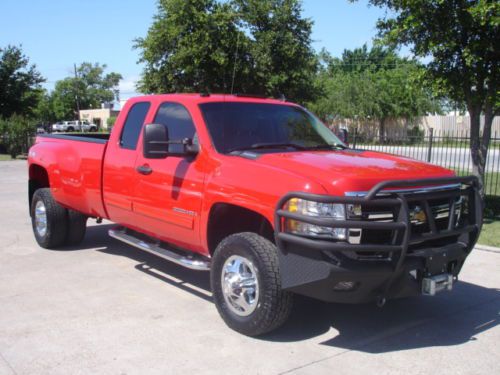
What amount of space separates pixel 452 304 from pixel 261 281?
2336 millimetres

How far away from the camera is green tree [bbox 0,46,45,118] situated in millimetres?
32781

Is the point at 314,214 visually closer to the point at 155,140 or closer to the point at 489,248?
the point at 155,140

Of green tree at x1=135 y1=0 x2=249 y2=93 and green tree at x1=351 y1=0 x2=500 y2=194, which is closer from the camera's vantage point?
green tree at x1=351 y1=0 x2=500 y2=194

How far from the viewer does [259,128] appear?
545 centimetres

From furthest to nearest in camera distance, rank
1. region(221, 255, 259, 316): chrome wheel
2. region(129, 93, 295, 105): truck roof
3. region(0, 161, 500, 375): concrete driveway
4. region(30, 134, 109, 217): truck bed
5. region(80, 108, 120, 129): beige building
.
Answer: region(80, 108, 120, 129): beige building < region(30, 134, 109, 217): truck bed < region(129, 93, 295, 105): truck roof < region(221, 255, 259, 316): chrome wheel < region(0, 161, 500, 375): concrete driveway

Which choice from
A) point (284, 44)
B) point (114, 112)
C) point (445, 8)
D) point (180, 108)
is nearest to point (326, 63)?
point (114, 112)

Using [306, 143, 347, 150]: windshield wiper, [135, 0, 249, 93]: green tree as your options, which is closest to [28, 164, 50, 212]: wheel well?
[306, 143, 347, 150]: windshield wiper

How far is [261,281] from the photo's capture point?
429cm

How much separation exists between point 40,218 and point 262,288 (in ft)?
15.0

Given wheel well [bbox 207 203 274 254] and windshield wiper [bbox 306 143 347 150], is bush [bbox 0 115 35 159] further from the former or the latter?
wheel well [bbox 207 203 274 254]

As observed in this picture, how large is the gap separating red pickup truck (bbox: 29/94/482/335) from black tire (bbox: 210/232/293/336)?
1cm

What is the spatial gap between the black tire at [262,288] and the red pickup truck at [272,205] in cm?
1

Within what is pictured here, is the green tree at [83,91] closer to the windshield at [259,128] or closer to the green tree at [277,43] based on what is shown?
the green tree at [277,43]

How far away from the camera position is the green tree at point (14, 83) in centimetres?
3278
